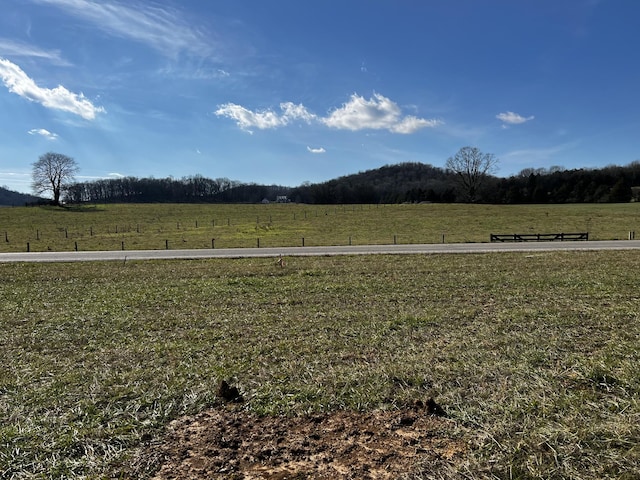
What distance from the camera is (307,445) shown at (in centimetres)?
367

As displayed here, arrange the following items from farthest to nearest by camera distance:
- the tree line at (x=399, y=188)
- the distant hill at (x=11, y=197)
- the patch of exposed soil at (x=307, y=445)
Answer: the distant hill at (x=11, y=197) → the tree line at (x=399, y=188) → the patch of exposed soil at (x=307, y=445)

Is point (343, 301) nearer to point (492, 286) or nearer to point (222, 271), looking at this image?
point (492, 286)

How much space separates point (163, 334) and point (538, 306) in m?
8.41

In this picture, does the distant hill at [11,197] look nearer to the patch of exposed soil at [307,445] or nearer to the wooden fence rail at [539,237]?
the wooden fence rail at [539,237]

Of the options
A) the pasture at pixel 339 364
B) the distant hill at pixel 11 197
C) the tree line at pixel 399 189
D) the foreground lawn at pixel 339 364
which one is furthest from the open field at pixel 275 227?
the distant hill at pixel 11 197

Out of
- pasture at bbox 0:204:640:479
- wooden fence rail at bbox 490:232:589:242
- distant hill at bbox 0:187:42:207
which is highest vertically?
distant hill at bbox 0:187:42:207

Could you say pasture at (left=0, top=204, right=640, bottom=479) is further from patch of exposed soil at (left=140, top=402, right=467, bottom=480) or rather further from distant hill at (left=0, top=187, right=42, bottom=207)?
distant hill at (left=0, top=187, right=42, bottom=207)

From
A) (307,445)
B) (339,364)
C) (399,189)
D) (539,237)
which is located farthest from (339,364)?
(399,189)

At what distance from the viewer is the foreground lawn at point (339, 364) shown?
140 inches

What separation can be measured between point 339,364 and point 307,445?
7.19 feet

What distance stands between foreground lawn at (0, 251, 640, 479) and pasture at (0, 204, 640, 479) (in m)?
0.03

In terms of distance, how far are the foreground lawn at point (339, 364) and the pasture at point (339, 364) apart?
0.08 ft

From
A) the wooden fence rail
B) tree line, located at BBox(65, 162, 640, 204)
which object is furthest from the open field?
tree line, located at BBox(65, 162, 640, 204)

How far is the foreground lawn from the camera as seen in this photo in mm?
3564
